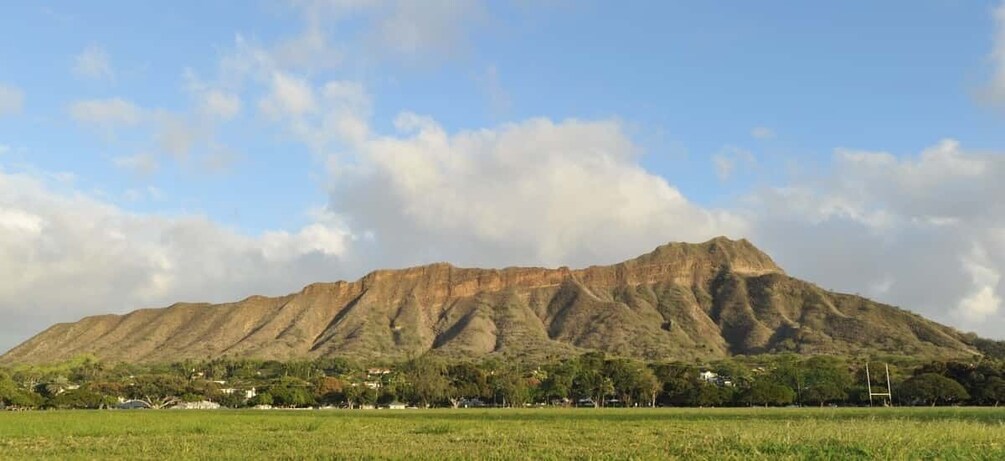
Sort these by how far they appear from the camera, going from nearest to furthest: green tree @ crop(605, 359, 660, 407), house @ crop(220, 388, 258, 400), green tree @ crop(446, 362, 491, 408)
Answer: green tree @ crop(605, 359, 660, 407) < green tree @ crop(446, 362, 491, 408) < house @ crop(220, 388, 258, 400)

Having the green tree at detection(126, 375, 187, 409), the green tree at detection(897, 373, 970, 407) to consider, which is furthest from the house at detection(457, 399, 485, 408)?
the green tree at detection(897, 373, 970, 407)

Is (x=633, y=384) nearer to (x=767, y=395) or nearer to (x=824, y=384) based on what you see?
(x=767, y=395)

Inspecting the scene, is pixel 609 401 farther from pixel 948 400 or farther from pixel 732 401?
pixel 948 400

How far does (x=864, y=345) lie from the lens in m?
193

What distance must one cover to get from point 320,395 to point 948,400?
87.4m

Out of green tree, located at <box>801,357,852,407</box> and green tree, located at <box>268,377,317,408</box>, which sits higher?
green tree, located at <box>801,357,852,407</box>

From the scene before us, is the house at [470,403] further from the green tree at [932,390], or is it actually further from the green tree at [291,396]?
the green tree at [932,390]

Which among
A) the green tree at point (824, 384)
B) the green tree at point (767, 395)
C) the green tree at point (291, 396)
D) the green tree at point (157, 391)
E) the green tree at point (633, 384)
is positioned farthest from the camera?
the green tree at point (157, 391)

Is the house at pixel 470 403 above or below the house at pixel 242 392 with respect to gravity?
below

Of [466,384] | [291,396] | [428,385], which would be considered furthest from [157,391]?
[466,384]

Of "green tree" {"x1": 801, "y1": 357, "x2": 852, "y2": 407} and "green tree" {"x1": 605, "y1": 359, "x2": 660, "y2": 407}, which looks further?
"green tree" {"x1": 605, "y1": 359, "x2": 660, "y2": 407}

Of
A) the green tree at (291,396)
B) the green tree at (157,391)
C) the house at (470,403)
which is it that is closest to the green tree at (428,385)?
the house at (470,403)

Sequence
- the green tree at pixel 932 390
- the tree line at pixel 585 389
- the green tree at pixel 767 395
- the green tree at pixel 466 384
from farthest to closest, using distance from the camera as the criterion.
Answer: the green tree at pixel 466 384 → the tree line at pixel 585 389 → the green tree at pixel 767 395 → the green tree at pixel 932 390

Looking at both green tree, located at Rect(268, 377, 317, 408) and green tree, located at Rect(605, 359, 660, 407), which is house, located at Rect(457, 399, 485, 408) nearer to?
green tree, located at Rect(605, 359, 660, 407)
